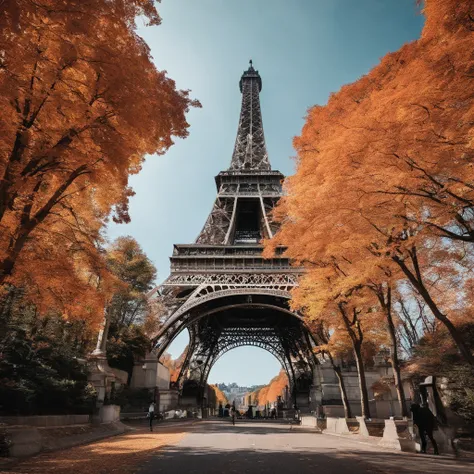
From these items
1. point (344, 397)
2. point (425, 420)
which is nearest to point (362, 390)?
point (344, 397)

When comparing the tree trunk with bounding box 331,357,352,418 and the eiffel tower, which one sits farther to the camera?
the eiffel tower

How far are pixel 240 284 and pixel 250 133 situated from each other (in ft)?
108

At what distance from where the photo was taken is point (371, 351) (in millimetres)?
33844

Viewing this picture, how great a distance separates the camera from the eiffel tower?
3073cm

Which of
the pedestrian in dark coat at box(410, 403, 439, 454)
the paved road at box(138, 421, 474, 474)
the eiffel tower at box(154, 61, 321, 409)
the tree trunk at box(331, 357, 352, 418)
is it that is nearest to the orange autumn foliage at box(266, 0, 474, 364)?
the pedestrian in dark coat at box(410, 403, 439, 454)

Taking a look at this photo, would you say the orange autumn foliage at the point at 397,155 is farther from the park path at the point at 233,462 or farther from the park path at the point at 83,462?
the park path at the point at 83,462

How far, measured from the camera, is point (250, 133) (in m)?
56.4

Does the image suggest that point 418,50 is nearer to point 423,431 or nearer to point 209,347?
point 423,431

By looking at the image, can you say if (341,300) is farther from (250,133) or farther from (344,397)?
(250,133)

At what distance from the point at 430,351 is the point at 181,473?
13754 mm

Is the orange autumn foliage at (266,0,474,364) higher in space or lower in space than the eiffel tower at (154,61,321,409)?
lower

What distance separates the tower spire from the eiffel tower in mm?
155

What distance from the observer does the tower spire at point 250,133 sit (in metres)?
50.8

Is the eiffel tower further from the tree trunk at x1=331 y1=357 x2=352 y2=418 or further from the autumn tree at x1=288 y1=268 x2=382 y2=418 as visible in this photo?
the tree trunk at x1=331 y1=357 x2=352 y2=418
